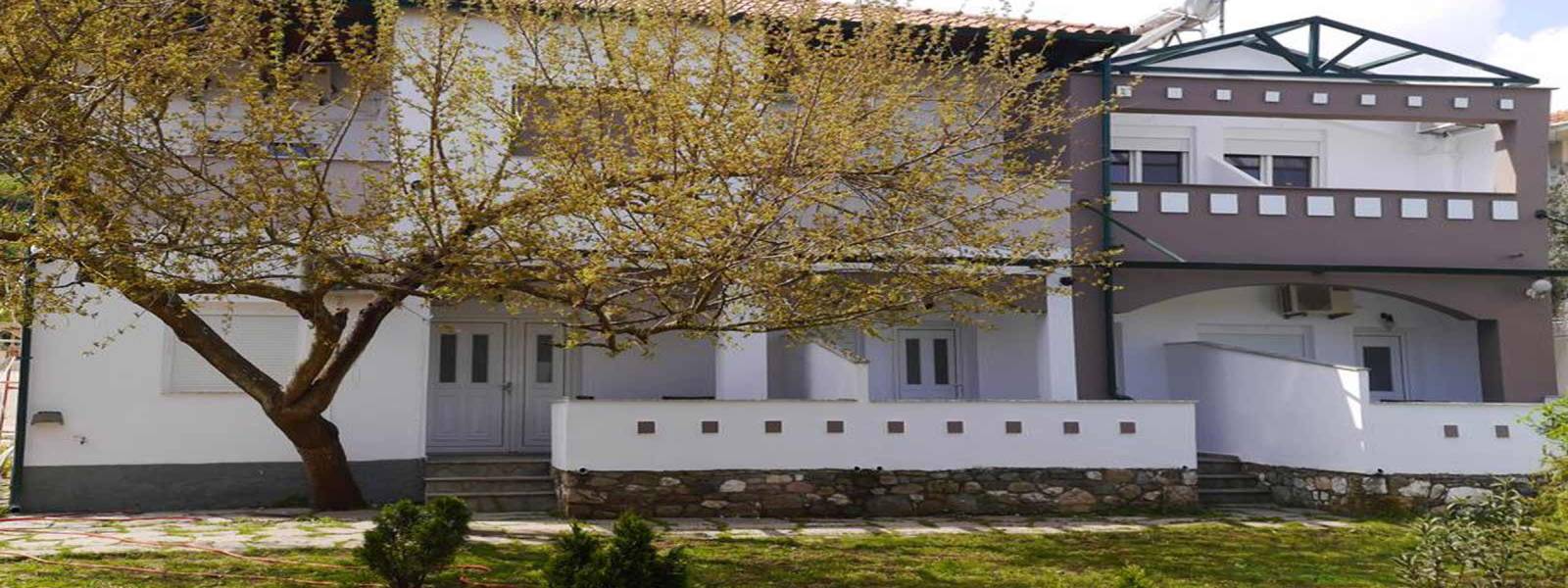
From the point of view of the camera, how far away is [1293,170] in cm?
1945

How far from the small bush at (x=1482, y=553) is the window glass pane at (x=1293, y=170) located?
12.2 meters

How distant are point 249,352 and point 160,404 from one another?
1.03m

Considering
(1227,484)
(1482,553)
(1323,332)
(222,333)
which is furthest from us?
(1323,332)

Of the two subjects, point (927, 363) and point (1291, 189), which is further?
point (927, 363)

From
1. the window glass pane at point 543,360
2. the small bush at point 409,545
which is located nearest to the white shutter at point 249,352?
the window glass pane at point 543,360

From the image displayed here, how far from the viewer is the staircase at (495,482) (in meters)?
13.8

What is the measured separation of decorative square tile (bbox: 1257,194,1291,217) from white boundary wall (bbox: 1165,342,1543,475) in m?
2.16

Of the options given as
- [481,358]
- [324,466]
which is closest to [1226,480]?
[481,358]

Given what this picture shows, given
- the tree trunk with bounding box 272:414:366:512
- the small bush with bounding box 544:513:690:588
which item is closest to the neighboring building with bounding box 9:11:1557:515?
the tree trunk with bounding box 272:414:366:512

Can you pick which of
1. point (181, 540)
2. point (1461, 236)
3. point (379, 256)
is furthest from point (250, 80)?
point (1461, 236)

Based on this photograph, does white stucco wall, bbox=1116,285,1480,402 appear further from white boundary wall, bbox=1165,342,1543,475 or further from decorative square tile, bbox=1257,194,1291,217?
white boundary wall, bbox=1165,342,1543,475

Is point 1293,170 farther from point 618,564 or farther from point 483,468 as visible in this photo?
point 618,564

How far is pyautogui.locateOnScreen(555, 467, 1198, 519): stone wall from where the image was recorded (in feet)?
43.8

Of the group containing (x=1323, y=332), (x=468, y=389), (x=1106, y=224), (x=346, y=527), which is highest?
(x=1106, y=224)
